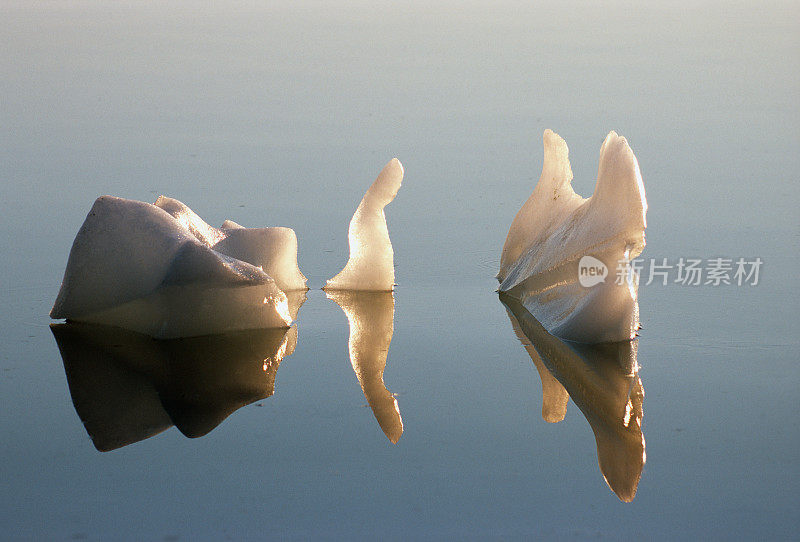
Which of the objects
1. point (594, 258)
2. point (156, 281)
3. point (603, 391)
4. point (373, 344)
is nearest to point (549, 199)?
point (594, 258)

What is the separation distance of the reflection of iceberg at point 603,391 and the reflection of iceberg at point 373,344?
0.43m

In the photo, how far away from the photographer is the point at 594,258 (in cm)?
327

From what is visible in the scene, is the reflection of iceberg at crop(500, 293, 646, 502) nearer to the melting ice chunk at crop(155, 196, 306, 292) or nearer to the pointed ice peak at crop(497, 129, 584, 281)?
the pointed ice peak at crop(497, 129, 584, 281)

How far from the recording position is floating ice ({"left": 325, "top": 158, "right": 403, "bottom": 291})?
3.75m

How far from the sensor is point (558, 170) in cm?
379

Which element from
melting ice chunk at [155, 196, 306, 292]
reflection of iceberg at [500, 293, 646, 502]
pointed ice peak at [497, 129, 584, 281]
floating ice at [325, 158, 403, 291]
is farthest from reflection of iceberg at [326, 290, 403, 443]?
pointed ice peak at [497, 129, 584, 281]

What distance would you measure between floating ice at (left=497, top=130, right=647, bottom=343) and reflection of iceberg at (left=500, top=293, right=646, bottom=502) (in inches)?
2.4

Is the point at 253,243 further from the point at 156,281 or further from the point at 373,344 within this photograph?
the point at 373,344

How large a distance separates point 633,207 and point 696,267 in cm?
103

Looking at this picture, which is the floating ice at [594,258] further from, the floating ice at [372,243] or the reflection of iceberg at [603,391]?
the floating ice at [372,243]

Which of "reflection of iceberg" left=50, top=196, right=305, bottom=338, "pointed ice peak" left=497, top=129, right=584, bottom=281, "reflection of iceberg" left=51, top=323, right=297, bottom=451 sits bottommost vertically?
"reflection of iceberg" left=51, top=323, right=297, bottom=451

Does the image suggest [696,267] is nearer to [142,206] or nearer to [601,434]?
[601,434]

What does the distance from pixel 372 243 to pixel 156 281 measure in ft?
2.81

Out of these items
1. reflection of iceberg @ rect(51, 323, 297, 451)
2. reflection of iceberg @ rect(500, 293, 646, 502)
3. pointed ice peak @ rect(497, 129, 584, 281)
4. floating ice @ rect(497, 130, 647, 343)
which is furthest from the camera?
pointed ice peak @ rect(497, 129, 584, 281)
